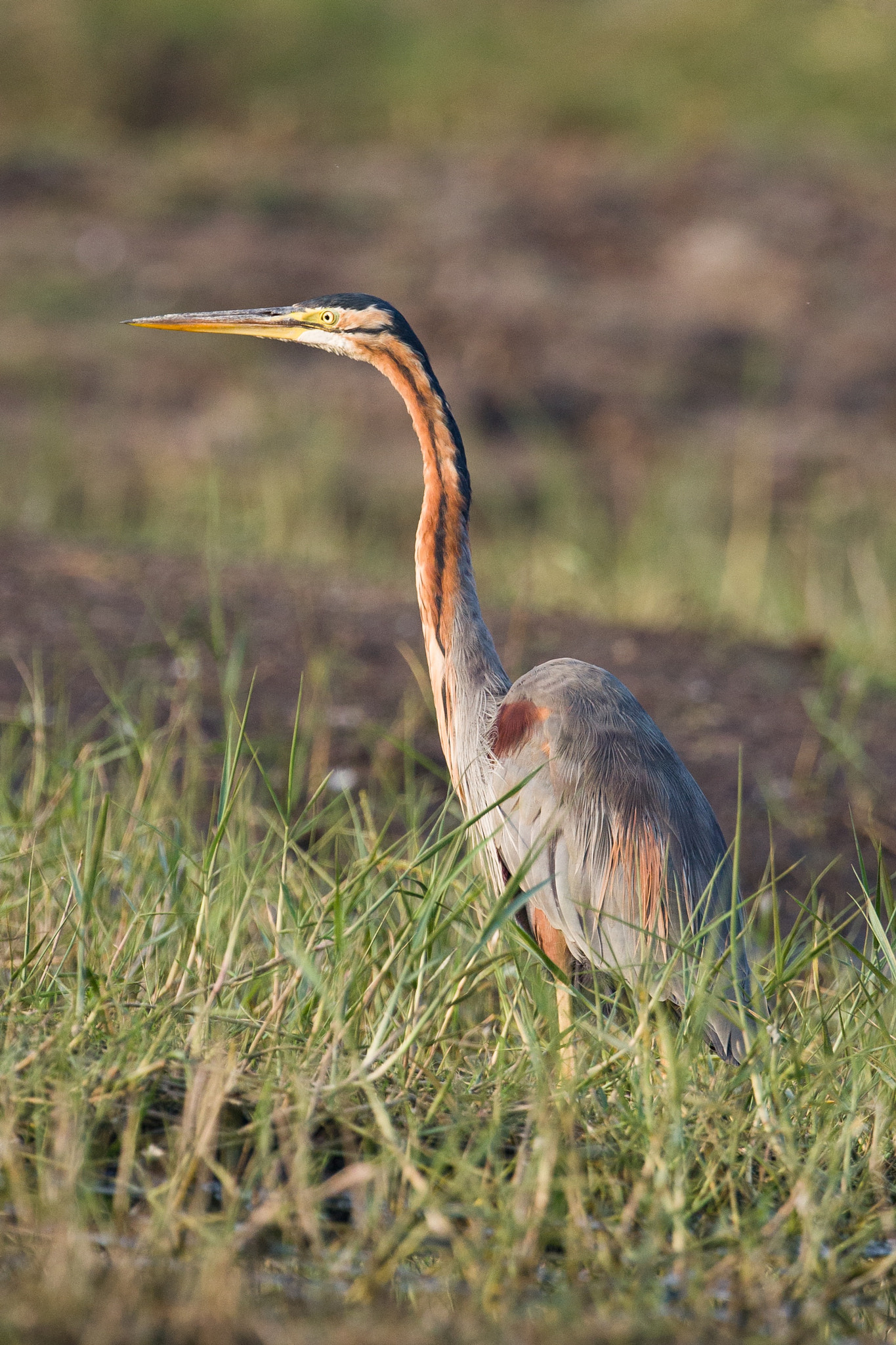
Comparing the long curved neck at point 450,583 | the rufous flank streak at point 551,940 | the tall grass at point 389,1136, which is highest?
the long curved neck at point 450,583

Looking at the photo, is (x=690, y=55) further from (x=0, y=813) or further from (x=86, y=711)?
(x=0, y=813)

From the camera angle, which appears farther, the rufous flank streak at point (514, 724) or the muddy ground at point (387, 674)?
the muddy ground at point (387, 674)

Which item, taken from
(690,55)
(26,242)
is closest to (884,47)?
(690,55)

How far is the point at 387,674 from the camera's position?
4777 mm

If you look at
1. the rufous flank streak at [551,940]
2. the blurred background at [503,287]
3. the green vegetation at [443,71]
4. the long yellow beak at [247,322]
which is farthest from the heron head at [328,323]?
the green vegetation at [443,71]

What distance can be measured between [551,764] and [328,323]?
3.33ft

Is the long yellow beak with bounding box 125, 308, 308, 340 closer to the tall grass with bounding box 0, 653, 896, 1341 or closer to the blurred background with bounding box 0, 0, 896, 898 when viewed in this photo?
the tall grass with bounding box 0, 653, 896, 1341

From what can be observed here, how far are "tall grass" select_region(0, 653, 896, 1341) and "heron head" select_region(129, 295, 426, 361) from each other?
1.01m

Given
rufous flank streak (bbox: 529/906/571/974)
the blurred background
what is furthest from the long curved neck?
the blurred background

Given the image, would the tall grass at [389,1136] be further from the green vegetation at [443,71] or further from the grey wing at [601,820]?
the green vegetation at [443,71]

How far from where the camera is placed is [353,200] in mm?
12469

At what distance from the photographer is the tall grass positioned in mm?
1685

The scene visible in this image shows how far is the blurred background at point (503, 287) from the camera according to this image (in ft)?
24.0

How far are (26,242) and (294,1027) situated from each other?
10042 millimetres
